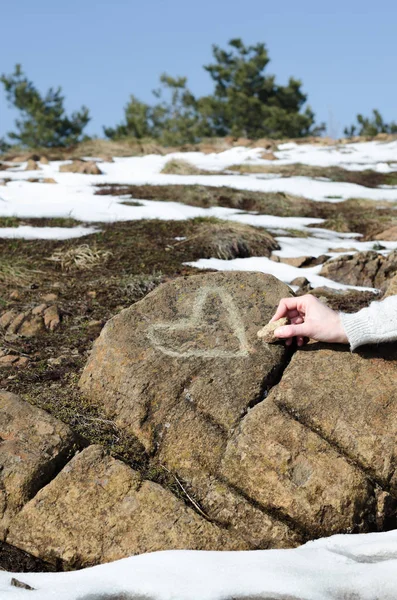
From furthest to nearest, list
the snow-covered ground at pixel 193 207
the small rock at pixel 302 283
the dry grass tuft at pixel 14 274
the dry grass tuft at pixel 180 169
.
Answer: the dry grass tuft at pixel 180 169 → the snow-covered ground at pixel 193 207 → the dry grass tuft at pixel 14 274 → the small rock at pixel 302 283

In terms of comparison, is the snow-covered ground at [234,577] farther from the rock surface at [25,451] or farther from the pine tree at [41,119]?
the pine tree at [41,119]

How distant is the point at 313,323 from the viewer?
324 cm

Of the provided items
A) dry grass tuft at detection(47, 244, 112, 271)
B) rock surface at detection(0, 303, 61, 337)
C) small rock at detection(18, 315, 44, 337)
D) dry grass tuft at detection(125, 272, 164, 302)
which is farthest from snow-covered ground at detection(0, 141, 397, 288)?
small rock at detection(18, 315, 44, 337)

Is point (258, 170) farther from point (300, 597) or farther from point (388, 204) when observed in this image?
point (300, 597)

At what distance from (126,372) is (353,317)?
114 centimetres

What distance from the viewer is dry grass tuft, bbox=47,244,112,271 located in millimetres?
5988

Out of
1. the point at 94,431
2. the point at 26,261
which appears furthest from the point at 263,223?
the point at 94,431

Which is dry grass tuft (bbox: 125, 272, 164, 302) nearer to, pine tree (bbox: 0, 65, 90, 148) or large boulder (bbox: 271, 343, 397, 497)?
large boulder (bbox: 271, 343, 397, 497)

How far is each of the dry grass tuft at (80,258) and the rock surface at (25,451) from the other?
2.86 meters

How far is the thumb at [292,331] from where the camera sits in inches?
128

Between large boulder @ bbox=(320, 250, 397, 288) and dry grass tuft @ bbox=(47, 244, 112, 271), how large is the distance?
1996mm

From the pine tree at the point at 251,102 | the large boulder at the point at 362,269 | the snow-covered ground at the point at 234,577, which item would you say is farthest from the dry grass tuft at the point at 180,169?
the pine tree at the point at 251,102

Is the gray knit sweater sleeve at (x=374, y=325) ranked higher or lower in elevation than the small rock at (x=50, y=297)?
higher

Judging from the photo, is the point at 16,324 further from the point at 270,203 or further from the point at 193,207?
the point at 270,203
